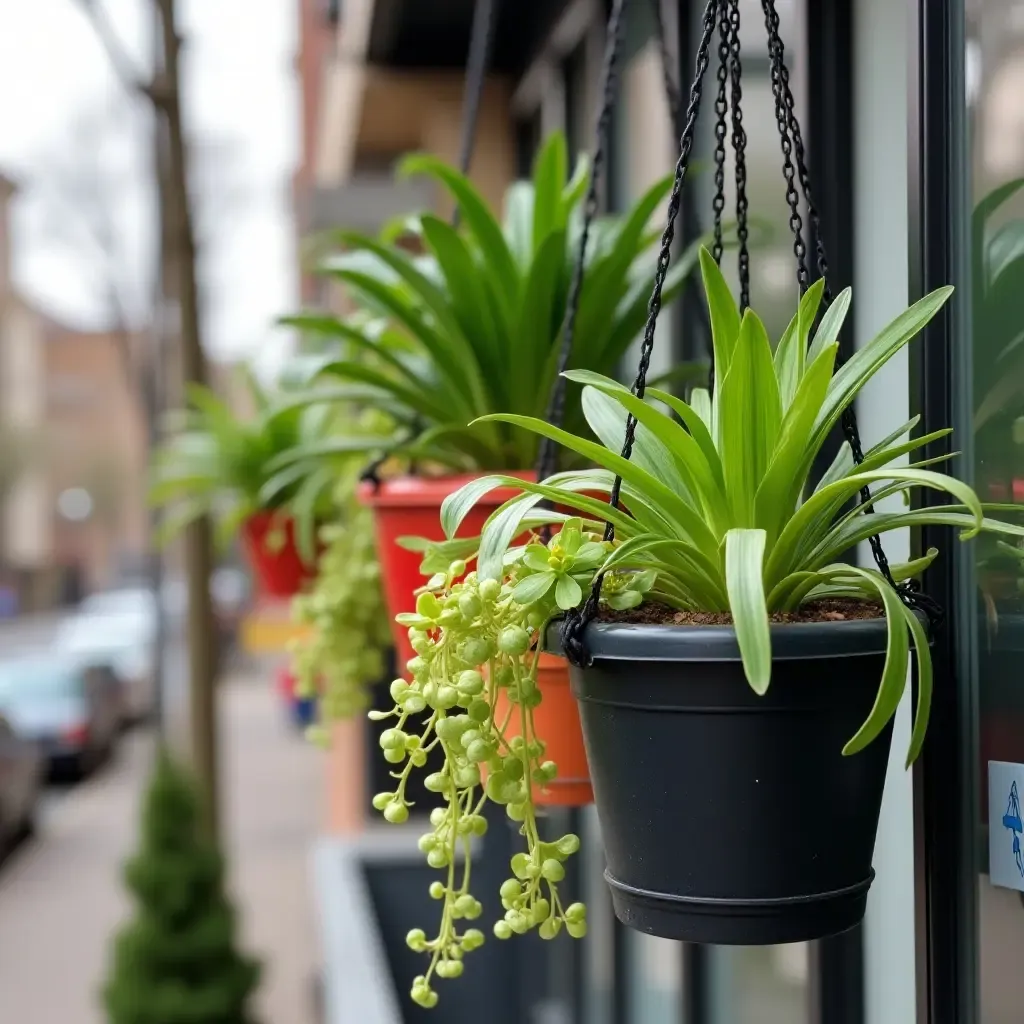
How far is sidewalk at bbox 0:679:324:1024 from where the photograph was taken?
6520mm

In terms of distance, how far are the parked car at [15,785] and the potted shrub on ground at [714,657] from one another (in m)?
8.97

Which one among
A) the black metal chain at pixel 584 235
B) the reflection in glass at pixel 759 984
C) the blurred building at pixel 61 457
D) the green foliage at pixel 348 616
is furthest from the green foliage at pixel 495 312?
the blurred building at pixel 61 457

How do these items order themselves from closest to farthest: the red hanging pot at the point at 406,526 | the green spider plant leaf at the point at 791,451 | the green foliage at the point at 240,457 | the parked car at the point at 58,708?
the green spider plant leaf at the point at 791,451
the red hanging pot at the point at 406,526
the green foliage at the point at 240,457
the parked car at the point at 58,708

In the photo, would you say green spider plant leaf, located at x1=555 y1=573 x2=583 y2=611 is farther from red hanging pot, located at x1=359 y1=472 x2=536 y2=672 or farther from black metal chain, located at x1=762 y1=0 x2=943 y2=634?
red hanging pot, located at x1=359 y1=472 x2=536 y2=672

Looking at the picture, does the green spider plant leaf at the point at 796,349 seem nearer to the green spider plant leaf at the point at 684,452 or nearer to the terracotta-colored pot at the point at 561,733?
the green spider plant leaf at the point at 684,452

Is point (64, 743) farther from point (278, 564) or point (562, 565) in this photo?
point (562, 565)

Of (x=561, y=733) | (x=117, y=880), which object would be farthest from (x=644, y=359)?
(x=117, y=880)

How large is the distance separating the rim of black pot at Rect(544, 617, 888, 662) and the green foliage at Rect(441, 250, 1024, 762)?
1.2 inches

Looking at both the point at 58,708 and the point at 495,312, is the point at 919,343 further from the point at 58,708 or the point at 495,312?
the point at 58,708

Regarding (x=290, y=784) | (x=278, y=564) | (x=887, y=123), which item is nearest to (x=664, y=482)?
(x=887, y=123)

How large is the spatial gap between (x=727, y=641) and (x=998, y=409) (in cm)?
52

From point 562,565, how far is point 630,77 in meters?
2.43

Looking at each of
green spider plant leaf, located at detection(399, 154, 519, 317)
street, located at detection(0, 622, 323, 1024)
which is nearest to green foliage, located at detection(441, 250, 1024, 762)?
green spider plant leaf, located at detection(399, 154, 519, 317)

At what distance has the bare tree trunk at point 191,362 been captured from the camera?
13.7 feet
